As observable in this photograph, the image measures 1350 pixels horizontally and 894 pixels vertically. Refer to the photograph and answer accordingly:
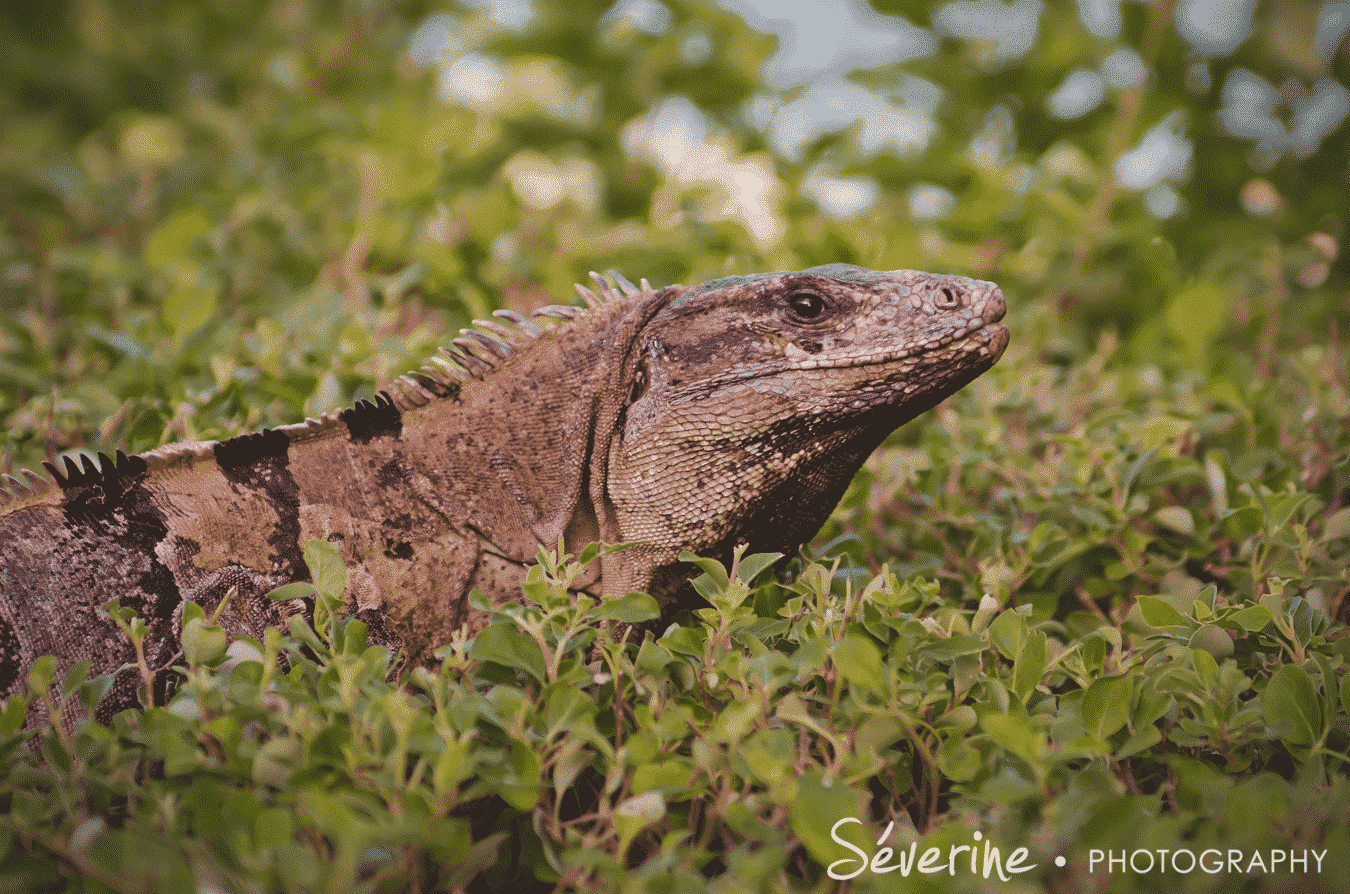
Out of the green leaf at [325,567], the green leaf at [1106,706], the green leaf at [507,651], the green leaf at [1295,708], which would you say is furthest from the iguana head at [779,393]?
the green leaf at [1295,708]

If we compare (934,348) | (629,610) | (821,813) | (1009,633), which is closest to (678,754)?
(629,610)

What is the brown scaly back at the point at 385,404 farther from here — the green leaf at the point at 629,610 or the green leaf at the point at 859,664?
the green leaf at the point at 859,664

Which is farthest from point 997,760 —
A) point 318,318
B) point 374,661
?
point 318,318

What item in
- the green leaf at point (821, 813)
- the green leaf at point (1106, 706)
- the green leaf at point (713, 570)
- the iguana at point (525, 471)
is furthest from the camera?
the iguana at point (525, 471)

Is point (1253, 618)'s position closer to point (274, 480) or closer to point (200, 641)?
point (200, 641)

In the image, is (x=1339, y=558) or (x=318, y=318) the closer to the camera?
(x=1339, y=558)

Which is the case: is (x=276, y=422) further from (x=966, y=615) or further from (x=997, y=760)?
(x=997, y=760)

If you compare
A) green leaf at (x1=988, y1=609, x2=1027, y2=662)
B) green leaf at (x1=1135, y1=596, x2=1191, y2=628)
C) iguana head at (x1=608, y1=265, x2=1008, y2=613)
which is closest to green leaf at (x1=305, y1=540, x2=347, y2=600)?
iguana head at (x1=608, y1=265, x2=1008, y2=613)
